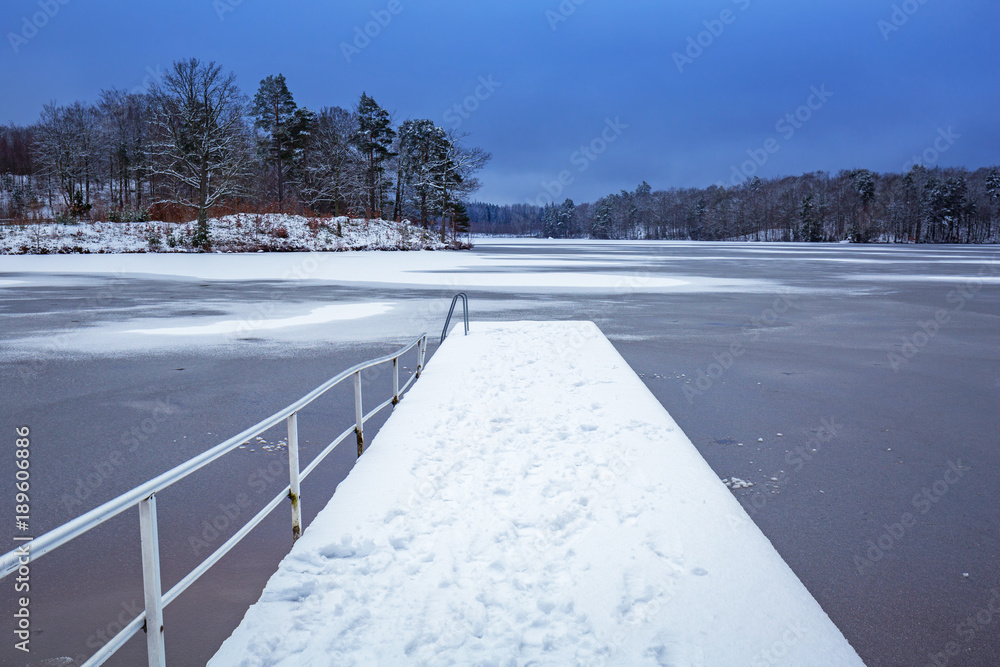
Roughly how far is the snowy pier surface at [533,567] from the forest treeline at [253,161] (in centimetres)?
4045

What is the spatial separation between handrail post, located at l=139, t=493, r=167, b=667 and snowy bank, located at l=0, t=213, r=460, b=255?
42.0m

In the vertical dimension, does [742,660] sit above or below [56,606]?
above

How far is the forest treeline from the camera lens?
4278 centimetres

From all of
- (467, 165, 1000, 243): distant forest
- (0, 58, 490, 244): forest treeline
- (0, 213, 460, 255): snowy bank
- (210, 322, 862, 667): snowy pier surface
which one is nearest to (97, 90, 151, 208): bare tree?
(0, 58, 490, 244): forest treeline

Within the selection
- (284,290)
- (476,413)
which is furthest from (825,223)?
(476,413)

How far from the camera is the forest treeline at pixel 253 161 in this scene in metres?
42.8

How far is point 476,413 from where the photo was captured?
6957mm

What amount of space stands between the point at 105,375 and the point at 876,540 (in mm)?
9918

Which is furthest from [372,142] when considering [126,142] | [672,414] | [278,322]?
[672,414]

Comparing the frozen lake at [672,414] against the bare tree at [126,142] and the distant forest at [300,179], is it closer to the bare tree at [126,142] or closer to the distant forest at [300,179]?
the distant forest at [300,179]

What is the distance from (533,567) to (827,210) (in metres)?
134

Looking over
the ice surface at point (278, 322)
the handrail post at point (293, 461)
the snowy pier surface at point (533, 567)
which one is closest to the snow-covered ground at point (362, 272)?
the ice surface at point (278, 322)

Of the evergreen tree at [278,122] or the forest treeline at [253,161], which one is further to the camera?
the evergreen tree at [278,122]

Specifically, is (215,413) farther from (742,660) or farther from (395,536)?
(742,660)
